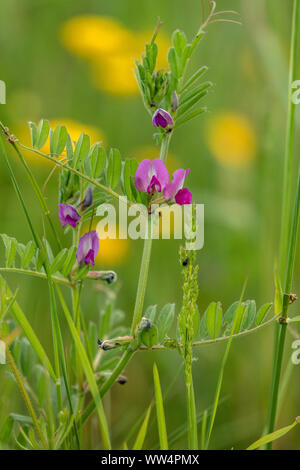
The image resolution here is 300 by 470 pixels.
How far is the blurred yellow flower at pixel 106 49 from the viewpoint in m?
2.00

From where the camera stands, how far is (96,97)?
7.18 ft

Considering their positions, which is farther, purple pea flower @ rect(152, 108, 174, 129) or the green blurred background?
the green blurred background

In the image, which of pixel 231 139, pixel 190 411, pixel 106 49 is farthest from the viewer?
pixel 106 49

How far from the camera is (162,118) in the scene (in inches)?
25.5

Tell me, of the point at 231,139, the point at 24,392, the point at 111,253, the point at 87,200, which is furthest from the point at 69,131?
the point at 24,392

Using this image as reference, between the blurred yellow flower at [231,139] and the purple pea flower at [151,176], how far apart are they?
1.23 meters

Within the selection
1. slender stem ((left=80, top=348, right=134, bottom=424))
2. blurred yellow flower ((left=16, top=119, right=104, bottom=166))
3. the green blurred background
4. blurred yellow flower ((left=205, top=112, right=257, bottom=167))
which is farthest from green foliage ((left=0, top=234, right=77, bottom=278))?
blurred yellow flower ((left=205, top=112, right=257, bottom=167))

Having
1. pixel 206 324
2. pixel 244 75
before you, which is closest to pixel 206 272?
pixel 244 75

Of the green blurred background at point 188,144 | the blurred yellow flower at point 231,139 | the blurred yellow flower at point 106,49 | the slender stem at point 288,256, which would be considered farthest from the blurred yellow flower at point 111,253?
the slender stem at point 288,256

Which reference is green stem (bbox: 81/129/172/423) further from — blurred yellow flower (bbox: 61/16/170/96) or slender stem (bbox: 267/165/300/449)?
blurred yellow flower (bbox: 61/16/170/96)

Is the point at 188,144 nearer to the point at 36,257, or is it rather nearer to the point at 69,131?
the point at 69,131

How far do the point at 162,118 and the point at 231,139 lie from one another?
132 cm

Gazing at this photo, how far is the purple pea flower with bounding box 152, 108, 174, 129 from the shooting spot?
2.11ft
